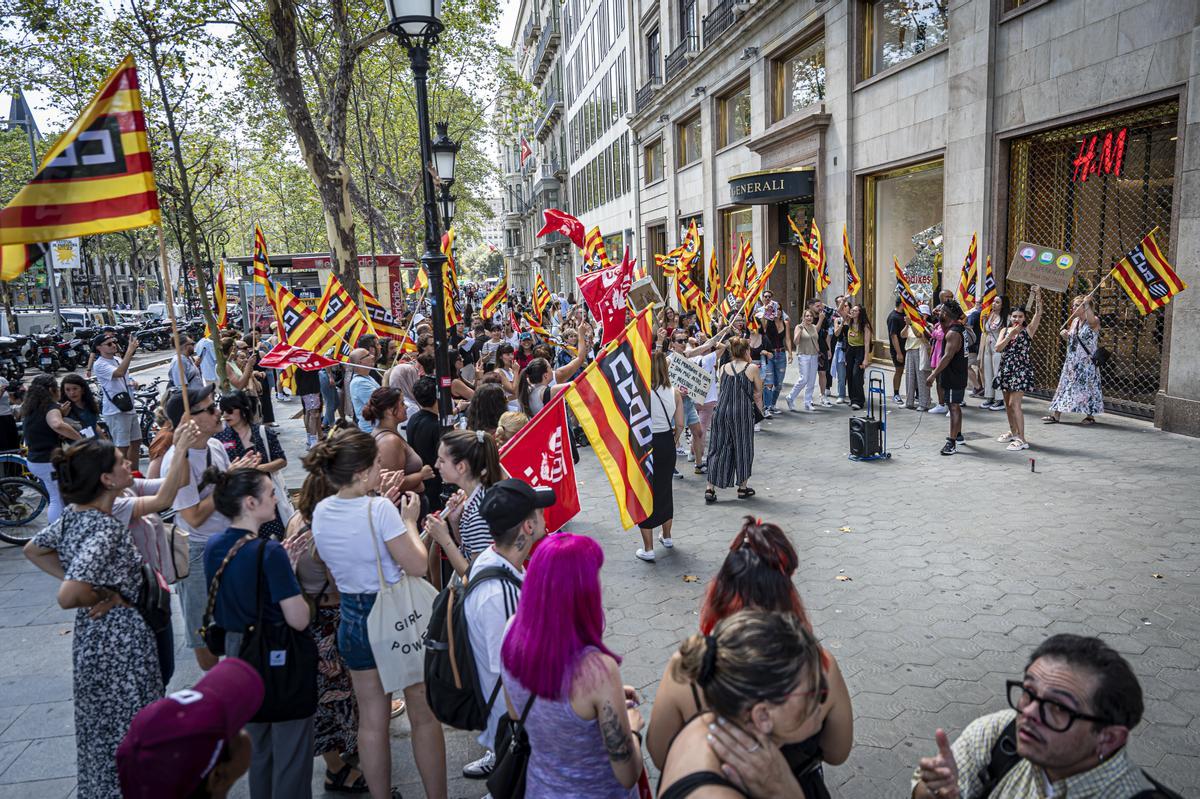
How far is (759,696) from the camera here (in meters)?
1.97

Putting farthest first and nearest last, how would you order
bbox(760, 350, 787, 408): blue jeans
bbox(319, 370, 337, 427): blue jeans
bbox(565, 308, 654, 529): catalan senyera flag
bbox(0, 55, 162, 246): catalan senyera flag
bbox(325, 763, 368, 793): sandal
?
bbox(319, 370, 337, 427): blue jeans, bbox(760, 350, 787, 408): blue jeans, bbox(565, 308, 654, 529): catalan senyera flag, bbox(325, 763, 368, 793): sandal, bbox(0, 55, 162, 246): catalan senyera flag

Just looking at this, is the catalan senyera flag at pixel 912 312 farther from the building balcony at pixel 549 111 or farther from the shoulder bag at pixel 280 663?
the building balcony at pixel 549 111

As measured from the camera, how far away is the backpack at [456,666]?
3037 mm

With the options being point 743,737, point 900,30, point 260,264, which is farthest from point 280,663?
point 900,30

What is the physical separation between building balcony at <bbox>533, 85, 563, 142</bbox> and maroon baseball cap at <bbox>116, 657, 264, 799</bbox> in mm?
55947

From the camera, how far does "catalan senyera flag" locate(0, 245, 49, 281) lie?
381 centimetres

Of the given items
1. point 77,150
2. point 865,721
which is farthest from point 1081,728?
point 77,150

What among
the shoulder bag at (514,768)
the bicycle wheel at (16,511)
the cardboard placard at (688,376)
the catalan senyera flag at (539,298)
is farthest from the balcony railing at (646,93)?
the shoulder bag at (514,768)

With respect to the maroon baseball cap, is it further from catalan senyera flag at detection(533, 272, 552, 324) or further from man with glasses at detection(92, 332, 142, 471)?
catalan senyera flag at detection(533, 272, 552, 324)

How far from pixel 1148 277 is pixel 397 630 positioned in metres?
10.5

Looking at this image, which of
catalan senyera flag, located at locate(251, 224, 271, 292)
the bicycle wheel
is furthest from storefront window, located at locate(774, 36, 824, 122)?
the bicycle wheel

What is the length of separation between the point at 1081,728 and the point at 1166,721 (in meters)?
2.95

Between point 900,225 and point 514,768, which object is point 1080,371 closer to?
point 900,225

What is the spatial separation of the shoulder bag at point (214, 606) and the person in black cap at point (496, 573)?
1123 millimetres
